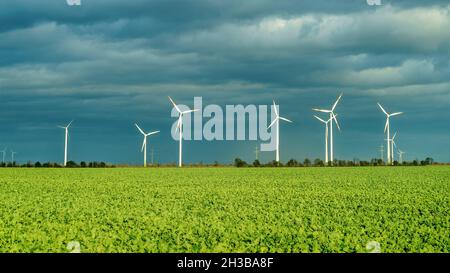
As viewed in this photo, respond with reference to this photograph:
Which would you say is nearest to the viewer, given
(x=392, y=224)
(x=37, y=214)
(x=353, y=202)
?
(x=392, y=224)

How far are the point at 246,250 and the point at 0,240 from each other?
6.44m

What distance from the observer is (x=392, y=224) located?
1750 centimetres

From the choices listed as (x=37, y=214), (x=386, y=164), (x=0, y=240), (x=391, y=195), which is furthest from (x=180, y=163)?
(x=0, y=240)

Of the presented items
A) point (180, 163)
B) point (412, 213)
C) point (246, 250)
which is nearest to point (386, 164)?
point (180, 163)

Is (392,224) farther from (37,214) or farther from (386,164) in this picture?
(386,164)

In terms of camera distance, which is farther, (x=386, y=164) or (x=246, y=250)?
(x=386, y=164)
